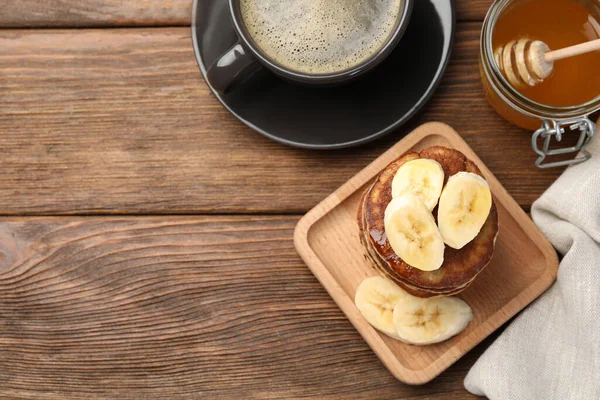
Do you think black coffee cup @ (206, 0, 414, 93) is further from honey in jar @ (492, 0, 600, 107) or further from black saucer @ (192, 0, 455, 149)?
honey in jar @ (492, 0, 600, 107)

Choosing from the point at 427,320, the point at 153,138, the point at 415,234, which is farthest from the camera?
the point at 153,138

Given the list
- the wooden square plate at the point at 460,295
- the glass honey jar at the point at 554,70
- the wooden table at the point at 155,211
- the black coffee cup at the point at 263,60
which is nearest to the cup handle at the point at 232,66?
the black coffee cup at the point at 263,60

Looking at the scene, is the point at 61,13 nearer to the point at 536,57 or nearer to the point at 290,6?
the point at 290,6

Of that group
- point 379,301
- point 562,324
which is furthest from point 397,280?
point 562,324

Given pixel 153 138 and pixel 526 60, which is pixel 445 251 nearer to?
pixel 526 60

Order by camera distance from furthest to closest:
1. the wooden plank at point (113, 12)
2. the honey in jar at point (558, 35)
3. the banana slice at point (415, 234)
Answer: the wooden plank at point (113, 12), the honey in jar at point (558, 35), the banana slice at point (415, 234)

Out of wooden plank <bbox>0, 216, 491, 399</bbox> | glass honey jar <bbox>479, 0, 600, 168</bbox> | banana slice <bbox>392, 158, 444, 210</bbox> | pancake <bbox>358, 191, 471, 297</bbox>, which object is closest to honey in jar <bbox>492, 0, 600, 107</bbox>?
glass honey jar <bbox>479, 0, 600, 168</bbox>

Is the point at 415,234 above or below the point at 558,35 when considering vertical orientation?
below

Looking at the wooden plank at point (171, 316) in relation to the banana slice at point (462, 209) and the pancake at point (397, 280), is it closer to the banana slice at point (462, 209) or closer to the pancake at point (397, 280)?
the pancake at point (397, 280)
